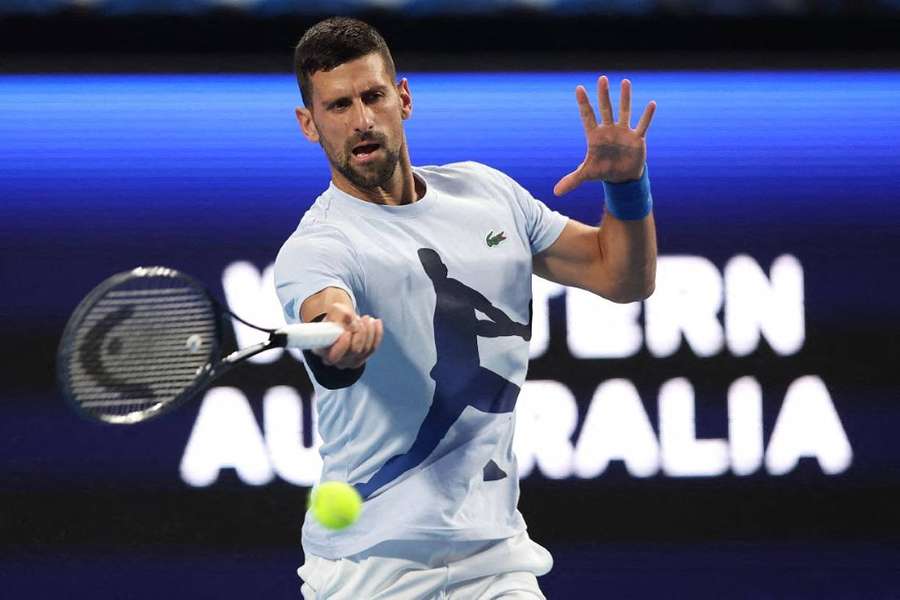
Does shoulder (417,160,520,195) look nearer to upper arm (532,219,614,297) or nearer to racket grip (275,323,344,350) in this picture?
upper arm (532,219,614,297)

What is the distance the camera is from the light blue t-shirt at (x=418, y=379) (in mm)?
3271

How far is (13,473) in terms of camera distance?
5.37 meters

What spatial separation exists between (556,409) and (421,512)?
210cm

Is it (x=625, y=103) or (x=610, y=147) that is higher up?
(x=625, y=103)

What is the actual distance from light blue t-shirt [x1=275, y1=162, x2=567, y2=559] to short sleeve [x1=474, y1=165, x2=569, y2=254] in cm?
26

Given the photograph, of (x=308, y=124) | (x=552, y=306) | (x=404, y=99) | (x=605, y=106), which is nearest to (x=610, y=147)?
(x=605, y=106)

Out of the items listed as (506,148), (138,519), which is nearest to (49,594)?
(138,519)

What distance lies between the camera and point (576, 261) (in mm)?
3754

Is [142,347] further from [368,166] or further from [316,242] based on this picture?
[368,166]

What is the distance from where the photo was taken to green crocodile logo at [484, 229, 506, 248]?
3443mm

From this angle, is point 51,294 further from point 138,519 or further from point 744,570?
point 744,570

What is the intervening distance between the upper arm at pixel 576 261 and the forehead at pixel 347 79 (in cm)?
63

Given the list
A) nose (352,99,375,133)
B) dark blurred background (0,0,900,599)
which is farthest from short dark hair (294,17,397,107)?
dark blurred background (0,0,900,599)

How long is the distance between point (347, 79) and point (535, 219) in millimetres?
601
